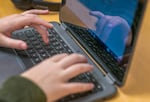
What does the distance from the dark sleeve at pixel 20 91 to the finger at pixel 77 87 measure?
0.06 metres

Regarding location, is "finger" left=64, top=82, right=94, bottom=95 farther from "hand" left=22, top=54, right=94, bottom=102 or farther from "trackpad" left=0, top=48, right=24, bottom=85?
"trackpad" left=0, top=48, right=24, bottom=85

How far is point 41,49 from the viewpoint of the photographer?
76 cm

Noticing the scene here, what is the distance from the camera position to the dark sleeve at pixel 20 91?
21.3 inches

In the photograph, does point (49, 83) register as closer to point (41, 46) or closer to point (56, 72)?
point (56, 72)

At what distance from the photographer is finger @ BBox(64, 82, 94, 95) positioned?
23.4 inches

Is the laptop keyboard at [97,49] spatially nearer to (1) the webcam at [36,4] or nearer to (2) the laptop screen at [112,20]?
(2) the laptop screen at [112,20]

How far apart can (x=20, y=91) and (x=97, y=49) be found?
27 centimetres

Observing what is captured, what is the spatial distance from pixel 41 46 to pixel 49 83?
199 mm

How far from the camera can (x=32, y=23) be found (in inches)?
31.5

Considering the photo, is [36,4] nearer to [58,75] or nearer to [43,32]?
[43,32]

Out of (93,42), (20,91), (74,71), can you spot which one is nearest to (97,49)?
(93,42)

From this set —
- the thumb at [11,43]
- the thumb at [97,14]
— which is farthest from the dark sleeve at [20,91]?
the thumb at [97,14]

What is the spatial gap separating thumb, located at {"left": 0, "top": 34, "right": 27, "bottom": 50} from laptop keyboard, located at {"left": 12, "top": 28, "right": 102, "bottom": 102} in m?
0.03

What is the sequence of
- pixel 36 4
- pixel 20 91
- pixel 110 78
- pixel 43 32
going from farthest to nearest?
pixel 36 4, pixel 43 32, pixel 110 78, pixel 20 91
